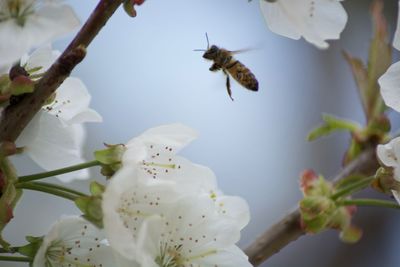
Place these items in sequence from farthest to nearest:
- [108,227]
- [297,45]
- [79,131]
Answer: [297,45]
[79,131]
[108,227]

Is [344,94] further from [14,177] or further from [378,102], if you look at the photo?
[14,177]

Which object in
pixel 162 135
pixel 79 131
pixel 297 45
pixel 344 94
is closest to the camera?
pixel 162 135

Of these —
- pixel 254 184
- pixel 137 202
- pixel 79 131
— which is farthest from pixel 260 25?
pixel 137 202

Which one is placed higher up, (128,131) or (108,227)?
(108,227)

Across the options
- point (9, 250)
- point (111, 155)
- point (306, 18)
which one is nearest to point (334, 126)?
point (306, 18)

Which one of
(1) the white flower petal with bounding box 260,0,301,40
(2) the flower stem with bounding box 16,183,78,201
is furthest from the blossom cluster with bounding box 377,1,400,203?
(2) the flower stem with bounding box 16,183,78,201

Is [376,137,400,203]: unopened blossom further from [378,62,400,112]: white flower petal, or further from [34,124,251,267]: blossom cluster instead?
[34,124,251,267]: blossom cluster
